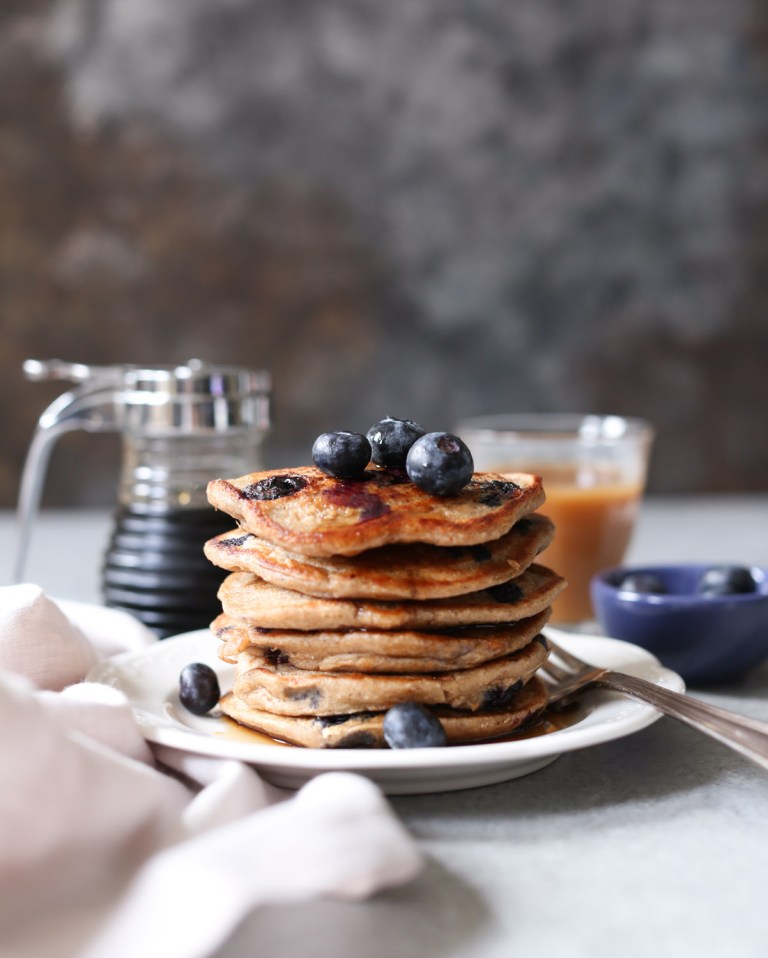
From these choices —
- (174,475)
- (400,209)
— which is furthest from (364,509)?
(400,209)

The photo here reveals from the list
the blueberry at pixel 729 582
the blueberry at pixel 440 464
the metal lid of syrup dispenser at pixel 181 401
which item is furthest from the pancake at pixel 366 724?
the metal lid of syrup dispenser at pixel 181 401

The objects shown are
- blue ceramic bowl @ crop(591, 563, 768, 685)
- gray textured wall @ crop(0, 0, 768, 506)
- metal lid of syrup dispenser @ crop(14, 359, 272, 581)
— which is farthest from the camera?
gray textured wall @ crop(0, 0, 768, 506)

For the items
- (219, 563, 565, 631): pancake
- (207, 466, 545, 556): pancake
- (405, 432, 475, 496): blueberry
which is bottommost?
(219, 563, 565, 631): pancake

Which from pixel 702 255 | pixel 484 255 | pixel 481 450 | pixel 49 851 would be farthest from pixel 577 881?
pixel 702 255

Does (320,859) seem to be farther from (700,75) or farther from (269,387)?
(700,75)

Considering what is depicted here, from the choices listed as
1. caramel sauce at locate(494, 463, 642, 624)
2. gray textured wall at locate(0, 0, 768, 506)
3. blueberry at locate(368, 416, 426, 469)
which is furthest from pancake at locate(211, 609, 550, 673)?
gray textured wall at locate(0, 0, 768, 506)

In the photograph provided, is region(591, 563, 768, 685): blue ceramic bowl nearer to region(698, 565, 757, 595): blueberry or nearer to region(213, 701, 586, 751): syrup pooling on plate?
region(698, 565, 757, 595): blueberry
